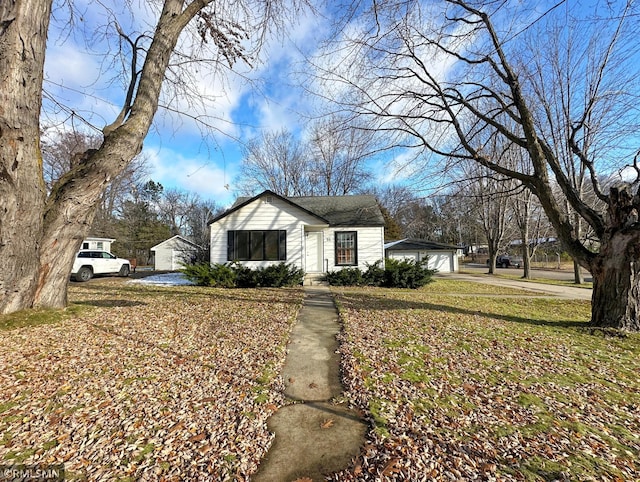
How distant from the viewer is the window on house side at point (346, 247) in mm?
14305

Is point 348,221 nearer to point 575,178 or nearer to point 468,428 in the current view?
point 575,178

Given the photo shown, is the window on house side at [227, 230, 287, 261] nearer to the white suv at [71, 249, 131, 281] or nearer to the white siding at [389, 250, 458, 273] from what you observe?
the white suv at [71, 249, 131, 281]

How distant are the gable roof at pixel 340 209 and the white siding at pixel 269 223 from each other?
0.24 meters

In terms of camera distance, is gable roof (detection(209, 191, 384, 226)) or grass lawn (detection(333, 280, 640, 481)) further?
gable roof (detection(209, 191, 384, 226))

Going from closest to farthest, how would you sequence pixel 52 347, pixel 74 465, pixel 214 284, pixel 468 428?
pixel 74 465 < pixel 468 428 < pixel 52 347 < pixel 214 284

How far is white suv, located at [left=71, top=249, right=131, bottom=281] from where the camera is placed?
14.9 meters

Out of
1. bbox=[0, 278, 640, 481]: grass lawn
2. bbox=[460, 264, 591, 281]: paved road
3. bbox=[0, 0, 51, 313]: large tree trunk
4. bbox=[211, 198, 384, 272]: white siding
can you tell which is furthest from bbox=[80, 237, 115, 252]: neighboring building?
bbox=[460, 264, 591, 281]: paved road

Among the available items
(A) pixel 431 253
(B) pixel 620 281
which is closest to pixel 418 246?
(A) pixel 431 253

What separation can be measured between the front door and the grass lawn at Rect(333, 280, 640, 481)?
861cm

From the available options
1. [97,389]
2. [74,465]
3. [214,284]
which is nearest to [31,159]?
[97,389]

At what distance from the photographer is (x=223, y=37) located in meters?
6.75

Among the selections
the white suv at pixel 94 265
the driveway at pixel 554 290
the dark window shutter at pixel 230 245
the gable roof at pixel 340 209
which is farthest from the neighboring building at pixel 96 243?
the driveway at pixel 554 290

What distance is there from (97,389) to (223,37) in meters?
7.22

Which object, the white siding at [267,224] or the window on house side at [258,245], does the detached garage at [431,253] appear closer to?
the white siding at [267,224]
